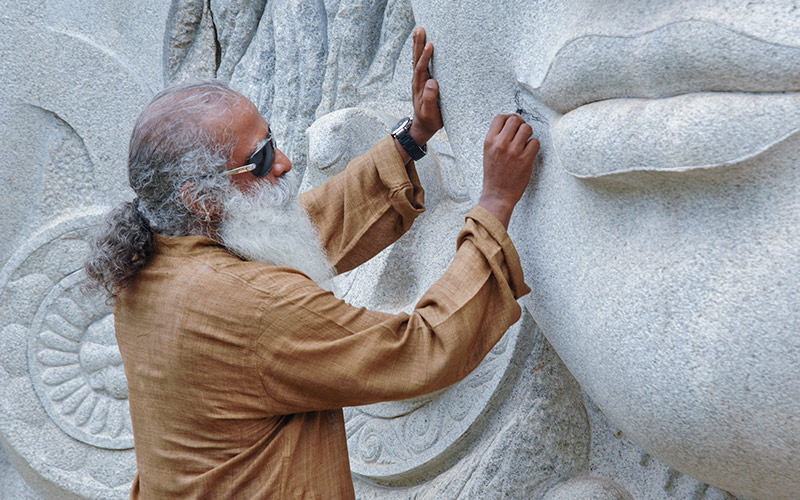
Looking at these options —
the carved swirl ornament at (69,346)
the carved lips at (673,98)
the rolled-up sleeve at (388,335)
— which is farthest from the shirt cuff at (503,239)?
the carved swirl ornament at (69,346)

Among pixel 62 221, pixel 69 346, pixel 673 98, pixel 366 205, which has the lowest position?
pixel 69 346

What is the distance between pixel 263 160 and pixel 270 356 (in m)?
0.32

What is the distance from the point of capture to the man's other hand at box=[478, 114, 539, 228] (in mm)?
1238

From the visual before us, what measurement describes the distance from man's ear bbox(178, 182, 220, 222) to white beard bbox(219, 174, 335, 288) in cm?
3

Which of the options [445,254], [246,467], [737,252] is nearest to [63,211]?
[445,254]

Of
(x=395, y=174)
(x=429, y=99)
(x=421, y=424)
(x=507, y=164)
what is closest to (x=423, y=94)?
(x=429, y=99)

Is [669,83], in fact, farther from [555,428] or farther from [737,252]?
[555,428]

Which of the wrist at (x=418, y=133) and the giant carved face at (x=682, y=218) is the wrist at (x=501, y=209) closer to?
the giant carved face at (x=682, y=218)

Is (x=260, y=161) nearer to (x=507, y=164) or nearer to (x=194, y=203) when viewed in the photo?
(x=194, y=203)

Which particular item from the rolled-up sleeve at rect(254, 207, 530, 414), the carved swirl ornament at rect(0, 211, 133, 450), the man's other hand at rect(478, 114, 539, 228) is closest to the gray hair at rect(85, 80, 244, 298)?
the rolled-up sleeve at rect(254, 207, 530, 414)

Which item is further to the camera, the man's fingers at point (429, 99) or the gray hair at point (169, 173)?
the man's fingers at point (429, 99)

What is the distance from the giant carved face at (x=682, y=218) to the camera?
0.88m

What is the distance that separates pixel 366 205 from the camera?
158 cm

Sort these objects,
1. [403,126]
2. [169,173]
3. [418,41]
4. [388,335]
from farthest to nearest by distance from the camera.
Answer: [403,126] < [418,41] < [169,173] < [388,335]
